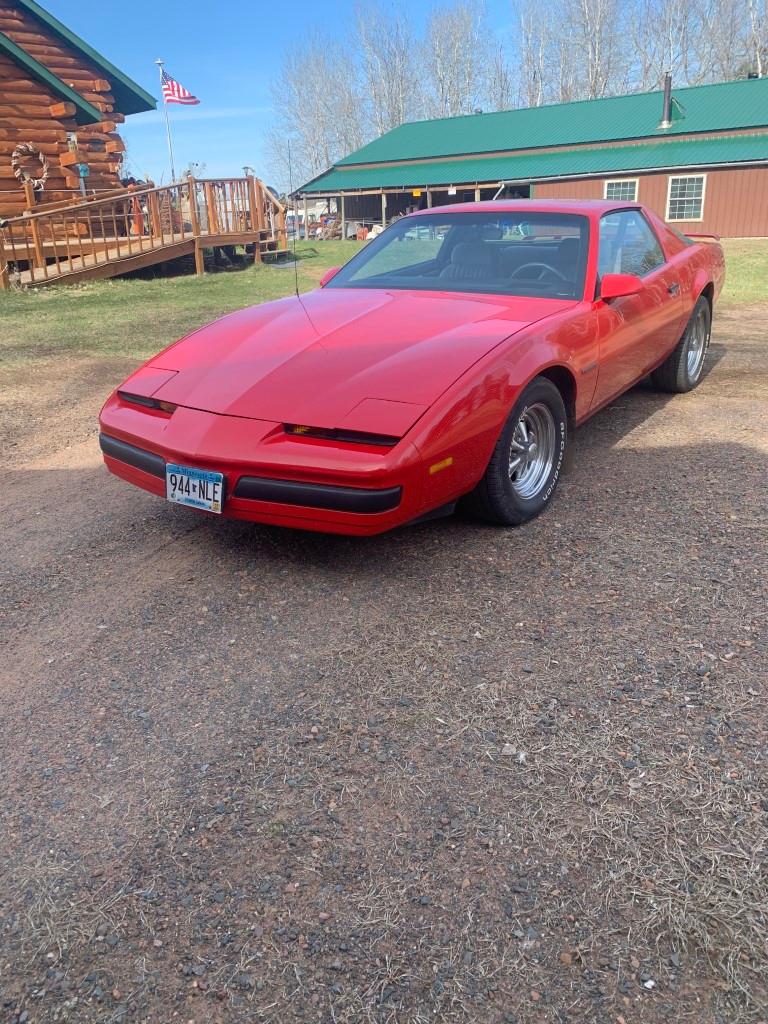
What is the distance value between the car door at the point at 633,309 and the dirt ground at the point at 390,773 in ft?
3.23

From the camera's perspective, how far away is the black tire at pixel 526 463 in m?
3.51

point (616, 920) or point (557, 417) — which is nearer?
point (616, 920)

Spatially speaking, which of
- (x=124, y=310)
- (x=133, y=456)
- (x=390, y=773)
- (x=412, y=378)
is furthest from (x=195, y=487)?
(x=124, y=310)

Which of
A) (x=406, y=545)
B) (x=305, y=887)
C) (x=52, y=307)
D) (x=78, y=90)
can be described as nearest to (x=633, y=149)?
(x=78, y=90)

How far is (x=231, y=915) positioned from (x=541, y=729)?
1014mm

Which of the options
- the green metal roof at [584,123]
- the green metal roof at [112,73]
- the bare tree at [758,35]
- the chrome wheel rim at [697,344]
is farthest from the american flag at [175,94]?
the bare tree at [758,35]

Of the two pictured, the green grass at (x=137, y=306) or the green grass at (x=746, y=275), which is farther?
the green grass at (x=746, y=275)

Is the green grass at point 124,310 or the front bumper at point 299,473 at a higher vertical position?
the front bumper at point 299,473

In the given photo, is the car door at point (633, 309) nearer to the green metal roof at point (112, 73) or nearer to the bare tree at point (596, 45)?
the green metal roof at point (112, 73)

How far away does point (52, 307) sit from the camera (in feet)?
39.5

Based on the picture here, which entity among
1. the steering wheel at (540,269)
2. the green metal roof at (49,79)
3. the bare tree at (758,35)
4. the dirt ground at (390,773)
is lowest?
the dirt ground at (390,773)

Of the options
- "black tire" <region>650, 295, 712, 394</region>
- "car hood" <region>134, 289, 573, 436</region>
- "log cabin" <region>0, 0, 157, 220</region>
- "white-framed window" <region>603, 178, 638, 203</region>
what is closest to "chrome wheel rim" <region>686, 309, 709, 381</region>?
"black tire" <region>650, 295, 712, 394</region>

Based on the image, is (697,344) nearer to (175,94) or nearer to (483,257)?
(483,257)

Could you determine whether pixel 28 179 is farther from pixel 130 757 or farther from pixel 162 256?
pixel 130 757
